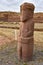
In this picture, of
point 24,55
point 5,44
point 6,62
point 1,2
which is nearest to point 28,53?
point 24,55

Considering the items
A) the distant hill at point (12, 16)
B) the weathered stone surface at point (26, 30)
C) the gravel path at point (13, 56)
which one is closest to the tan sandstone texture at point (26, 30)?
the weathered stone surface at point (26, 30)

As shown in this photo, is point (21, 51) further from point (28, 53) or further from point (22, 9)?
point (22, 9)

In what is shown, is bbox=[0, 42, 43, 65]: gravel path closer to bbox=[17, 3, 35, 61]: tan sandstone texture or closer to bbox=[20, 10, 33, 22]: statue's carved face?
bbox=[17, 3, 35, 61]: tan sandstone texture

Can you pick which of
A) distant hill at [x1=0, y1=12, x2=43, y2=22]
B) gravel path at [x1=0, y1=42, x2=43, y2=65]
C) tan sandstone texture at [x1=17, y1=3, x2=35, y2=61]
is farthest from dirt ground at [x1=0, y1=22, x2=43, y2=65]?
distant hill at [x1=0, y1=12, x2=43, y2=22]

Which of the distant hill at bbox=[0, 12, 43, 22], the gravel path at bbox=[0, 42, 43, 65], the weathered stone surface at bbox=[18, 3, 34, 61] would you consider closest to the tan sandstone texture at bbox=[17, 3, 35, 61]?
the weathered stone surface at bbox=[18, 3, 34, 61]

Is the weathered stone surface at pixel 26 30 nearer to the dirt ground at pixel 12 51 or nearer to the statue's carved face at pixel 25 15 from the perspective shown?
the statue's carved face at pixel 25 15

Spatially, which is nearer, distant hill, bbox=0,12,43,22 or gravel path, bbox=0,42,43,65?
gravel path, bbox=0,42,43,65

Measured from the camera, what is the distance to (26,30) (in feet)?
11.2

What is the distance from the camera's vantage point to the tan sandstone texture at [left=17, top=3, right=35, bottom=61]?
340cm

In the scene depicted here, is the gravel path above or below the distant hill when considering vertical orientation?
below

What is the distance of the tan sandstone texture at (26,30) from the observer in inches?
134

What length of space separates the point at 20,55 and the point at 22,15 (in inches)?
26.2

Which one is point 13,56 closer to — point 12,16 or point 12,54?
point 12,54

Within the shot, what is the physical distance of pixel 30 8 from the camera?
3395 mm
